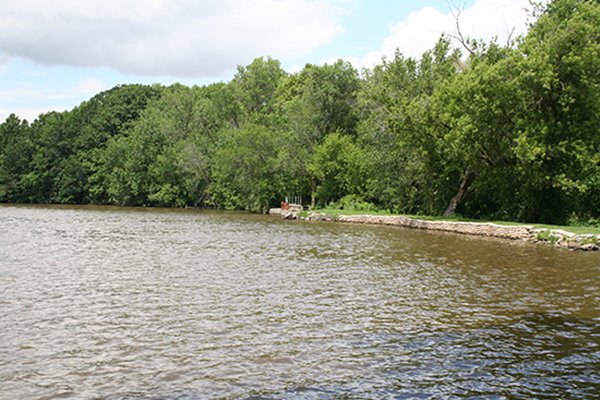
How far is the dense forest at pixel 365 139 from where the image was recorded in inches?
1039

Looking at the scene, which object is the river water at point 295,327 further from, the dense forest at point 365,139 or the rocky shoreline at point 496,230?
the dense forest at point 365,139

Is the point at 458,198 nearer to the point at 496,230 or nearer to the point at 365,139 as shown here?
the point at 496,230

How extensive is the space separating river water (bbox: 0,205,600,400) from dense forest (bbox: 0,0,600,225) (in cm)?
1287

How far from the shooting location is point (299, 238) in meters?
25.0

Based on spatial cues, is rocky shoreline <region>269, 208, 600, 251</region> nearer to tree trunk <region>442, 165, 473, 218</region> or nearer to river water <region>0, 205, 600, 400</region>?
tree trunk <region>442, 165, 473, 218</region>

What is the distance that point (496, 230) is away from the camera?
87.4 feet

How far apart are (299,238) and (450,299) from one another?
558 inches

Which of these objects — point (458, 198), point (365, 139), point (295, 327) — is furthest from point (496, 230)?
point (365, 139)

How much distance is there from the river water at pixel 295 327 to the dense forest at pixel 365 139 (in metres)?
12.9

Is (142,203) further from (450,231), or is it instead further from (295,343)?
(295,343)

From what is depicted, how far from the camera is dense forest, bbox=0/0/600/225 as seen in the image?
26391 millimetres

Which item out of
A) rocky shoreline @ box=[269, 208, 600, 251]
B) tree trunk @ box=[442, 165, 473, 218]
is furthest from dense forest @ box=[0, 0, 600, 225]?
rocky shoreline @ box=[269, 208, 600, 251]

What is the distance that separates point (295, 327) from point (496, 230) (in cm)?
2103

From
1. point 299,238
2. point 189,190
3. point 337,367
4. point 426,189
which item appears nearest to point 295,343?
point 337,367
